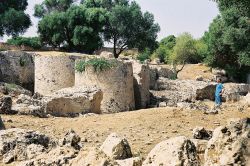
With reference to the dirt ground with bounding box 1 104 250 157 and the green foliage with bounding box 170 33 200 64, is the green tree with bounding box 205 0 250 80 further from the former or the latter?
the green foliage with bounding box 170 33 200 64

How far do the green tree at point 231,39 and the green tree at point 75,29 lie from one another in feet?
30.7

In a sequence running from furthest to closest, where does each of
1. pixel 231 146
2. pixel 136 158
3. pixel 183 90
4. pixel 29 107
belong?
1. pixel 183 90
2. pixel 29 107
3. pixel 136 158
4. pixel 231 146

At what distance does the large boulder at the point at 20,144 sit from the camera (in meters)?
6.98

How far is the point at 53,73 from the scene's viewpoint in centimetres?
2052

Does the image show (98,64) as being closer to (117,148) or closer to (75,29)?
(117,148)

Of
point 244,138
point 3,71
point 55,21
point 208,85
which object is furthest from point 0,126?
point 55,21

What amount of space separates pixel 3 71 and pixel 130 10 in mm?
20698

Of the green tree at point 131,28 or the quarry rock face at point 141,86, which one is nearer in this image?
the quarry rock face at point 141,86

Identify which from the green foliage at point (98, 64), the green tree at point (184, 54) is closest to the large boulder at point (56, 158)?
the green foliage at point (98, 64)

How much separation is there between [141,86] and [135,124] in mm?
9778

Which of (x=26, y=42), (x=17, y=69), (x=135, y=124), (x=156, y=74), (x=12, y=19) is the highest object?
(x=12, y=19)

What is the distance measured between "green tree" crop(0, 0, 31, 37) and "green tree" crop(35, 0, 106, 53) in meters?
1.84

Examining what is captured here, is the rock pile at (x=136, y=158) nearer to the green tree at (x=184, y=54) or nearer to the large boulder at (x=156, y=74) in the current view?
the large boulder at (x=156, y=74)

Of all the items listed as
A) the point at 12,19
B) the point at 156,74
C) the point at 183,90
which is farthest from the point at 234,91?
the point at 12,19
